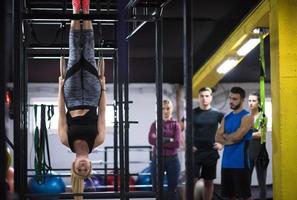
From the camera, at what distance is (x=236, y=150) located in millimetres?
4090

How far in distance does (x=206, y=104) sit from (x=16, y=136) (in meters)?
2.67

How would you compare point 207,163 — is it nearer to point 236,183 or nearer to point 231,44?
point 236,183

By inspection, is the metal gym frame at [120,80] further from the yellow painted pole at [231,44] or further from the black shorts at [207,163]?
the yellow painted pole at [231,44]

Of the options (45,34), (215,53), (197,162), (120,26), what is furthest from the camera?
(215,53)

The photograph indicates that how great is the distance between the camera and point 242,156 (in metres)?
4.06

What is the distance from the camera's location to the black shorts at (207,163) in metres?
4.47

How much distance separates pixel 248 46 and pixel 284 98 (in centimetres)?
272

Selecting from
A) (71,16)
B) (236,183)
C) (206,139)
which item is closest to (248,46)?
(206,139)

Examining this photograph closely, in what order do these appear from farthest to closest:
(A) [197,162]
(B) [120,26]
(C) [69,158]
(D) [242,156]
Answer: (C) [69,158]
(A) [197,162]
(D) [242,156]
(B) [120,26]

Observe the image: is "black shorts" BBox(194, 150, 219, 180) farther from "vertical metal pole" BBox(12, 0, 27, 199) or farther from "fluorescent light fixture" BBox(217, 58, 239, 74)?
"fluorescent light fixture" BBox(217, 58, 239, 74)

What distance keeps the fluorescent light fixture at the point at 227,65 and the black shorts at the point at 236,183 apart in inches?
137

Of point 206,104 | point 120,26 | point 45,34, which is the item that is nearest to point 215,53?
point 45,34

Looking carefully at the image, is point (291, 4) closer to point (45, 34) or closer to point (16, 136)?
point (16, 136)

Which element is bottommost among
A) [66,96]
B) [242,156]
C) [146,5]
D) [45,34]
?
[242,156]
